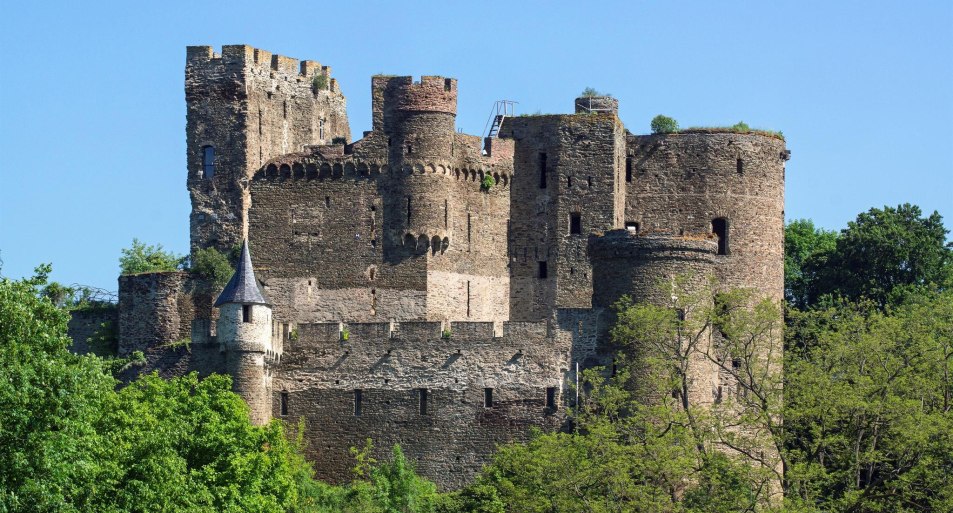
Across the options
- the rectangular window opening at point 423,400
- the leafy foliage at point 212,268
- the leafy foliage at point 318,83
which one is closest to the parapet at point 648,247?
the rectangular window opening at point 423,400

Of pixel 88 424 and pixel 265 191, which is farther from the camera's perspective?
pixel 265 191

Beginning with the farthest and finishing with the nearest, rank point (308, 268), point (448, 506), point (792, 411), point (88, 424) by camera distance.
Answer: point (308, 268), point (448, 506), point (792, 411), point (88, 424)

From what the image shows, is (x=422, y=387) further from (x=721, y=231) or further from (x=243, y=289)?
(x=721, y=231)

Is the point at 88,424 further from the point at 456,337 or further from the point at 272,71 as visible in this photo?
the point at 272,71

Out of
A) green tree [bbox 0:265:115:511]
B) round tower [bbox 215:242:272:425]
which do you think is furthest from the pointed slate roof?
green tree [bbox 0:265:115:511]

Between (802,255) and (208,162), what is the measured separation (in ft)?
→ 96.0

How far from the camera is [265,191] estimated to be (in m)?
84.3

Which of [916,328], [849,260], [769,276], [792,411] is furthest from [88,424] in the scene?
[849,260]

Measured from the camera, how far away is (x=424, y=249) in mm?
83000

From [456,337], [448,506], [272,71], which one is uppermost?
[272,71]

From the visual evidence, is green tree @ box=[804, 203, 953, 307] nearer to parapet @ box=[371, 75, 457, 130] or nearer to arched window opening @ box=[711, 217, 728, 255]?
arched window opening @ box=[711, 217, 728, 255]

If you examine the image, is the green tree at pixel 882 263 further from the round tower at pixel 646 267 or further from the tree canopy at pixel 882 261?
the round tower at pixel 646 267

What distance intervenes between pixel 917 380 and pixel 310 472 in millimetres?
18497

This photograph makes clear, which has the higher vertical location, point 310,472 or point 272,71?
point 272,71
